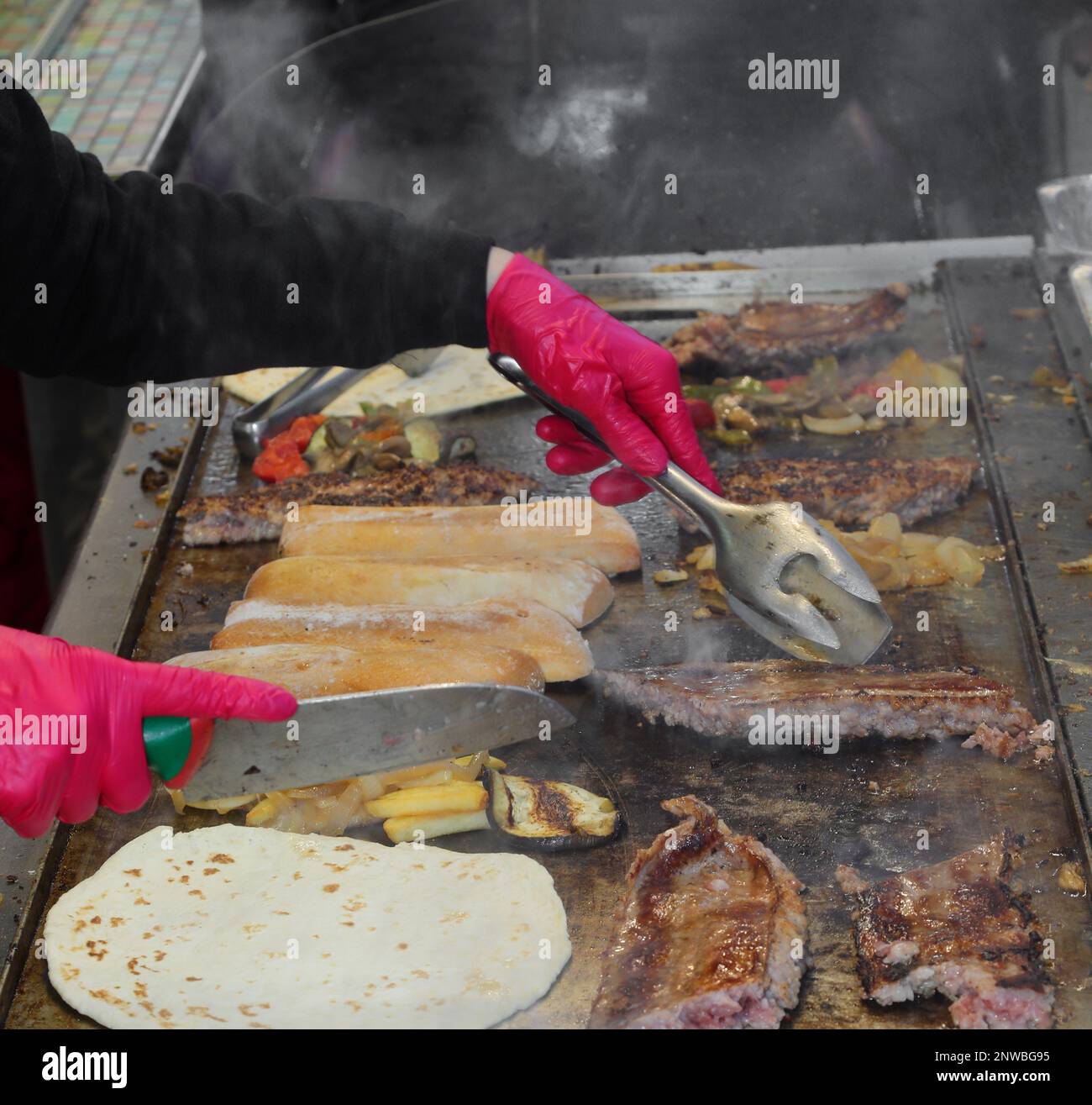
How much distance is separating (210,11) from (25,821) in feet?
16.2

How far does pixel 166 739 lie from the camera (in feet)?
8.61

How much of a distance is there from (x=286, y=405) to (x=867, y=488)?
220 centimetres

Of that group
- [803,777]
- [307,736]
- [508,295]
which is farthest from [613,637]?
[307,736]

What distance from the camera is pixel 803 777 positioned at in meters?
3.29

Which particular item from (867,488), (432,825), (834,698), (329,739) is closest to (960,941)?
(834,698)

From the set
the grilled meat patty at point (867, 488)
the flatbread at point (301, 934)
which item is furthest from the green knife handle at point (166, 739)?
the grilled meat patty at point (867, 488)

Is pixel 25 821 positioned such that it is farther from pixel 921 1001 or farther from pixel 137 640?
pixel 921 1001

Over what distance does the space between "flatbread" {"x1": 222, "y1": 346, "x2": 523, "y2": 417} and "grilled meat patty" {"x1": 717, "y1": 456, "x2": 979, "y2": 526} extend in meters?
1.18

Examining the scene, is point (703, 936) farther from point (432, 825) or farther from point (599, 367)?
point (599, 367)

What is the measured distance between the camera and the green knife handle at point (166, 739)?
2617 mm

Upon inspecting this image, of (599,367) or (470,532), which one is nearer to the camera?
(599,367)

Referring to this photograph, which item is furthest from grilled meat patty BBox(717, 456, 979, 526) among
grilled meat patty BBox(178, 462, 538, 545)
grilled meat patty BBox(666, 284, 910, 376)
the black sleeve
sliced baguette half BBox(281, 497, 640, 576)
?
the black sleeve

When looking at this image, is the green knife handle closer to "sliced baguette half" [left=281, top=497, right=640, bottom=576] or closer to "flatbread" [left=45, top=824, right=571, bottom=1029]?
"flatbread" [left=45, top=824, right=571, bottom=1029]

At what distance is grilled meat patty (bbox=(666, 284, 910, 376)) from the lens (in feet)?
17.2
